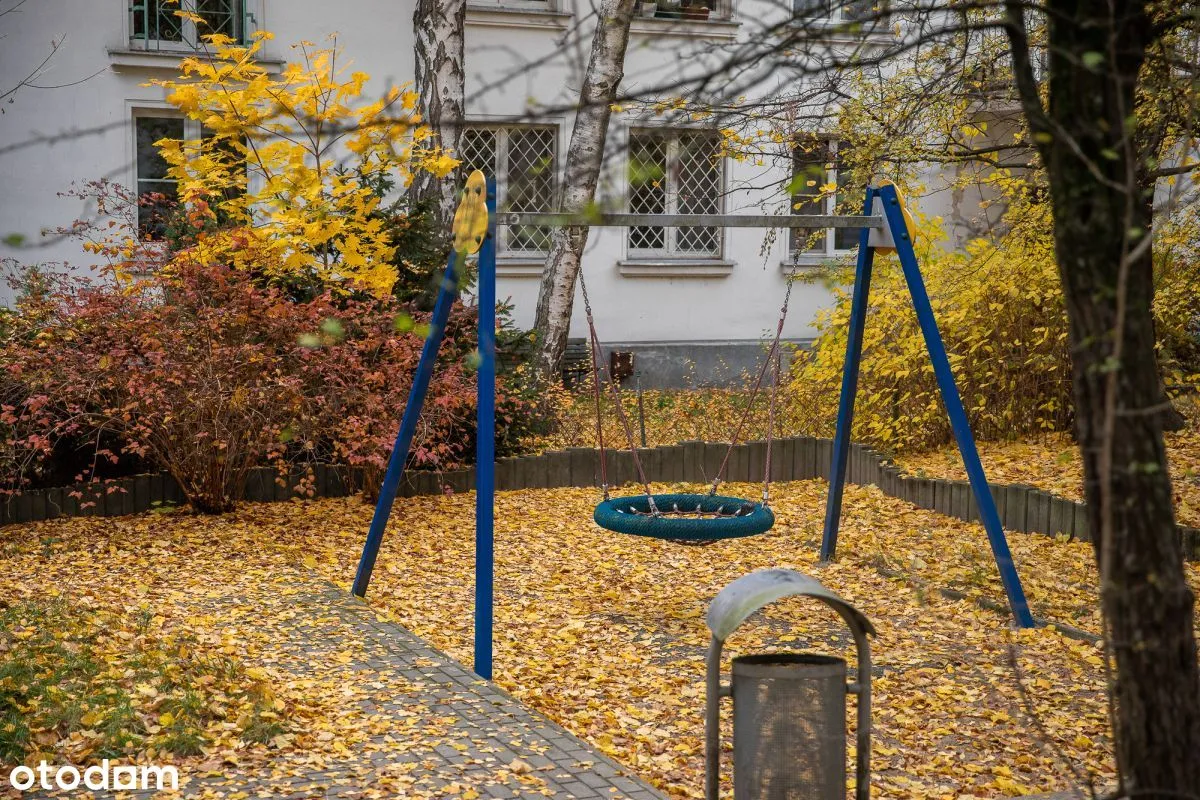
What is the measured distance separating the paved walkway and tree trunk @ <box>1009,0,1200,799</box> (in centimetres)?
168

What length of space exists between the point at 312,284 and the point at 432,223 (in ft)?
4.29

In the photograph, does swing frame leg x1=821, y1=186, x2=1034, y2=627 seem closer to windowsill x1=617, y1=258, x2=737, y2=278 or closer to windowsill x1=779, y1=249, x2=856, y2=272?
windowsill x1=617, y1=258, x2=737, y2=278

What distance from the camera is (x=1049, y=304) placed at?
9914 millimetres

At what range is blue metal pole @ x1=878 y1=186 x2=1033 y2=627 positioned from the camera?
21.0ft

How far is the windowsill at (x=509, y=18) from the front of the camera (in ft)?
49.3

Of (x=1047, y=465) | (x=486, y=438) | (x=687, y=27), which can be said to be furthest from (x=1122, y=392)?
(x=687, y=27)

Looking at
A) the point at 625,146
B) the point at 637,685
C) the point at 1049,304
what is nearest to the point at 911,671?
the point at 637,685

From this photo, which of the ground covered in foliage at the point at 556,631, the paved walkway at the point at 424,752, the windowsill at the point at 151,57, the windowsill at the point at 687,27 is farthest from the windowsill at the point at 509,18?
the paved walkway at the point at 424,752

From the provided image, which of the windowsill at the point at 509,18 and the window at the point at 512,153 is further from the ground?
the windowsill at the point at 509,18

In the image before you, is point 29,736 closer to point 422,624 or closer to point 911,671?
point 422,624

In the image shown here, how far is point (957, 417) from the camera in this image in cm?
676

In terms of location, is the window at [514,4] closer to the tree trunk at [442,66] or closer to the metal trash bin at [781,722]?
the tree trunk at [442,66]

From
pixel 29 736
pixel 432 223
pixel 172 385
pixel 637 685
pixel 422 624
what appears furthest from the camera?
pixel 432 223

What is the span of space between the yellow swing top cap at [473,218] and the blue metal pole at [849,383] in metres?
2.42
